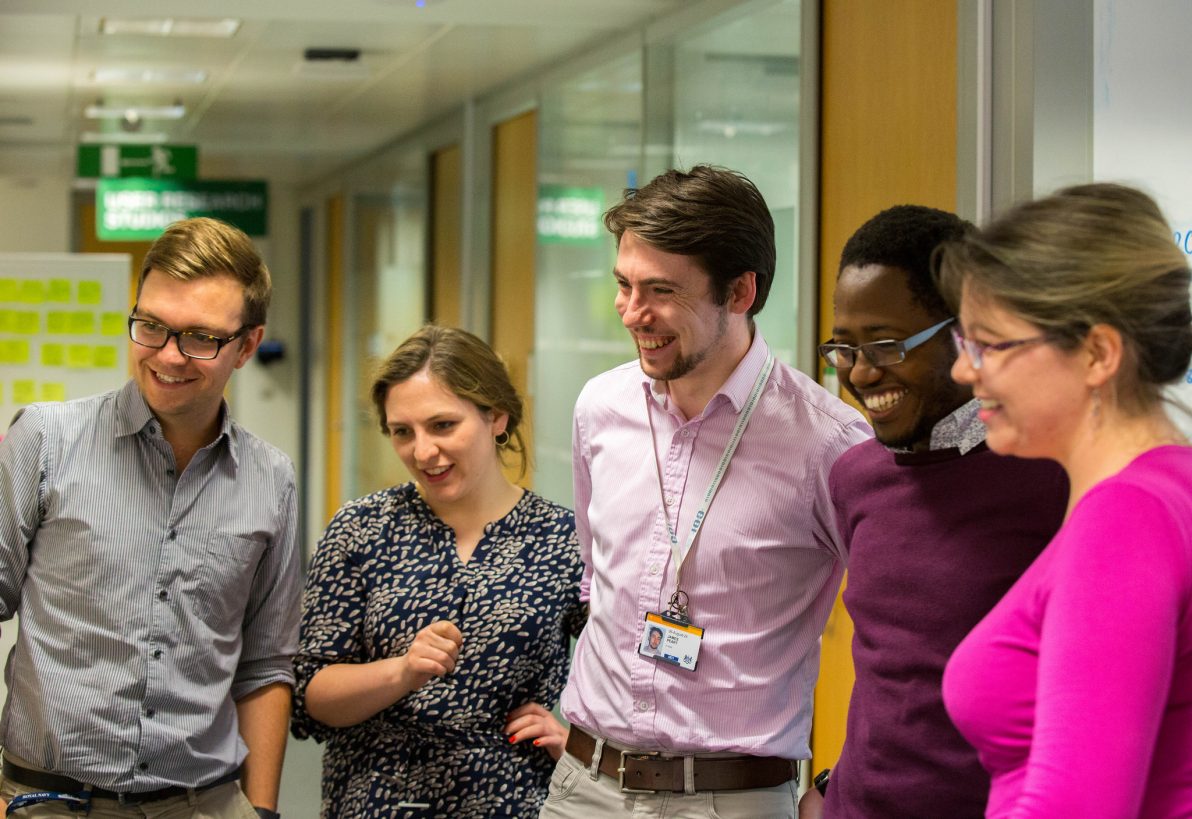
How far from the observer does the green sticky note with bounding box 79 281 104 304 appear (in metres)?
4.80

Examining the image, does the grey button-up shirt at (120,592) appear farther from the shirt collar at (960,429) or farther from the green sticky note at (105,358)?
the green sticky note at (105,358)

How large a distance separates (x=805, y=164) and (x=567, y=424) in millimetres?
2430

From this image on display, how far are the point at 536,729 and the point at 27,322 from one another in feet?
10.9

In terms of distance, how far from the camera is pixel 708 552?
1994 mm

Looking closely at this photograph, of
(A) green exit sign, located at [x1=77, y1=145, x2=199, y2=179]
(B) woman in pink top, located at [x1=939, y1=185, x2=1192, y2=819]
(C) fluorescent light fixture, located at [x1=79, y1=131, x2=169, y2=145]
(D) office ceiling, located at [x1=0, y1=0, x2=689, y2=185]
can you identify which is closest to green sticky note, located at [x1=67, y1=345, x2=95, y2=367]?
(D) office ceiling, located at [x1=0, y1=0, x2=689, y2=185]

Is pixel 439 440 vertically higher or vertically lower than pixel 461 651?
higher

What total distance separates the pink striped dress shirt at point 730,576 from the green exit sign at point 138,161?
227 inches

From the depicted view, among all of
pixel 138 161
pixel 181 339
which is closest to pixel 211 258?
pixel 181 339

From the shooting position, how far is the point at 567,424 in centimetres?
618

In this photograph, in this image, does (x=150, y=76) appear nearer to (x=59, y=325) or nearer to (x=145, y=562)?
(x=59, y=325)

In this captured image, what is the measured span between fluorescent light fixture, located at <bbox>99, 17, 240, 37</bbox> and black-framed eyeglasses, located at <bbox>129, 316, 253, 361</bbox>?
3861 millimetres

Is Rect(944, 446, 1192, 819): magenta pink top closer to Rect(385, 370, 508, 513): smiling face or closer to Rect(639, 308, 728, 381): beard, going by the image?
Rect(639, 308, 728, 381): beard

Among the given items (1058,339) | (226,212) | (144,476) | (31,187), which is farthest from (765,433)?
(31,187)

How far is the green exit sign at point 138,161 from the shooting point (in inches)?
284
